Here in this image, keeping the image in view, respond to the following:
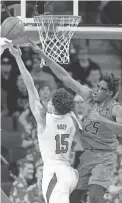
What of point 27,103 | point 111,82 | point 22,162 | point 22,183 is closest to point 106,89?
point 111,82

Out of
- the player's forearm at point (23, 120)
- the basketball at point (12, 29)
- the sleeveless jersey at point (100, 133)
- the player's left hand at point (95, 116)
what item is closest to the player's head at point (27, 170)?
the player's forearm at point (23, 120)

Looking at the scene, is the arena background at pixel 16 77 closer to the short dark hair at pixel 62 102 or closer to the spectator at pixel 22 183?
the spectator at pixel 22 183

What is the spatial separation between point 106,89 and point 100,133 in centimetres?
44

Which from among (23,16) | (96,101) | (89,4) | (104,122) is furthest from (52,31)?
(89,4)

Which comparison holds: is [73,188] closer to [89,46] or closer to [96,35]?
[96,35]

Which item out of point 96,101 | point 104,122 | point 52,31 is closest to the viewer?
point 104,122

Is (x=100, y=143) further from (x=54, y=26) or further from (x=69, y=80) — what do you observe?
(x=54, y=26)

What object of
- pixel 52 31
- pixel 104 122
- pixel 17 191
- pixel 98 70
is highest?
pixel 52 31

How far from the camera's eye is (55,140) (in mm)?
6457

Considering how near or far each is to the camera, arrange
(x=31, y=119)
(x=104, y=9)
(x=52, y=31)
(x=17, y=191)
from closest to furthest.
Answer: (x=52, y=31)
(x=17, y=191)
(x=31, y=119)
(x=104, y=9)

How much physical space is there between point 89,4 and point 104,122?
524 cm

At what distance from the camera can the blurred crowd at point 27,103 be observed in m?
9.41

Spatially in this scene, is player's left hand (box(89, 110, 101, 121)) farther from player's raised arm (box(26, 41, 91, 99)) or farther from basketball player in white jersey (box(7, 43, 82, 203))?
player's raised arm (box(26, 41, 91, 99))

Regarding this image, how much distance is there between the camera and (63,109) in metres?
6.42
